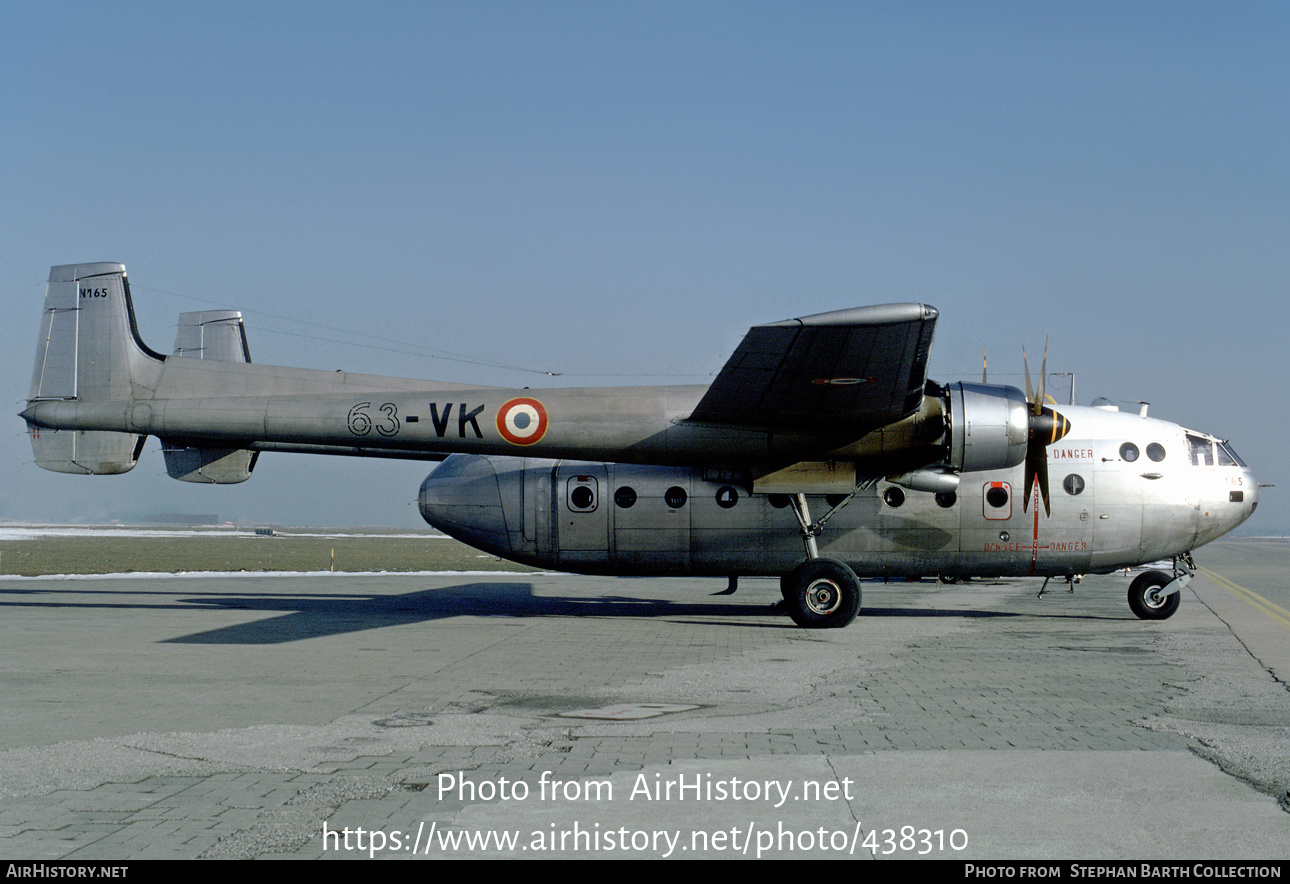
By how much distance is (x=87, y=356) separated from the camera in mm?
19938

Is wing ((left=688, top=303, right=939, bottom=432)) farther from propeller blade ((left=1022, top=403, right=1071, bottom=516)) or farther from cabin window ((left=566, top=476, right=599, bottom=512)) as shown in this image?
cabin window ((left=566, top=476, right=599, bottom=512))

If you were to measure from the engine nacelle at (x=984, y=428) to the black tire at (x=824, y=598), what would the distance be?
10.1 feet

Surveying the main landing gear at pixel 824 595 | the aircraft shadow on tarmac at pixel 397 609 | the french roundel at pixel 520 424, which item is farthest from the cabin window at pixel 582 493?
the main landing gear at pixel 824 595

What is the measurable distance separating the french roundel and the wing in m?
2.83

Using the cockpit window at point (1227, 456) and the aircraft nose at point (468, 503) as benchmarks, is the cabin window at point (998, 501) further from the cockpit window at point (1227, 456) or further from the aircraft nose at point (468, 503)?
the aircraft nose at point (468, 503)

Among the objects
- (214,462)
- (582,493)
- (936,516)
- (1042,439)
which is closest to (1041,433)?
(1042,439)

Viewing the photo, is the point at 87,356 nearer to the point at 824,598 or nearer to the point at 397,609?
the point at 397,609

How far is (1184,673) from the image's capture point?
13.7 meters

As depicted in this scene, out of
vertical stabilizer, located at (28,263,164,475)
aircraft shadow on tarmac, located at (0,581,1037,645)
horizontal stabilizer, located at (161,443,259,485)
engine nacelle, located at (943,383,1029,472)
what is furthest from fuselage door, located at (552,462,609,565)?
vertical stabilizer, located at (28,263,164,475)

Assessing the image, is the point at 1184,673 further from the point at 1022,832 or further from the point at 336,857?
the point at 336,857

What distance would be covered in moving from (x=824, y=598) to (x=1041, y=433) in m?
5.16

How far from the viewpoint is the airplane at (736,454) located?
18641mm
